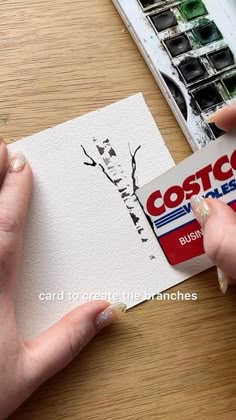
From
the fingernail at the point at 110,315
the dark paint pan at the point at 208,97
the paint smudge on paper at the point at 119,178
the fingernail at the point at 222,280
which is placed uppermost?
the dark paint pan at the point at 208,97

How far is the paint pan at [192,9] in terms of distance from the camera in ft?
2.02

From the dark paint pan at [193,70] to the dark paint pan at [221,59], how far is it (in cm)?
1

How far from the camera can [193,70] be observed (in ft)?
2.01

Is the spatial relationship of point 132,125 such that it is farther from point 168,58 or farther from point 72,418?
point 72,418

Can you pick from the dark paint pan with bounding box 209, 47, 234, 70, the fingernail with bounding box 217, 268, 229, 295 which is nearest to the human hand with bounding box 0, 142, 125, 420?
the fingernail with bounding box 217, 268, 229, 295

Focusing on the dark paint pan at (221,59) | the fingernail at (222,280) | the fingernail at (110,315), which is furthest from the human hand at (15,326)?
the dark paint pan at (221,59)

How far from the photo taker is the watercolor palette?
0.61m

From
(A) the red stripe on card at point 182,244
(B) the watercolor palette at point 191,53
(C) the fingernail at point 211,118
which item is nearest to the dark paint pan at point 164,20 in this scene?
(B) the watercolor palette at point 191,53

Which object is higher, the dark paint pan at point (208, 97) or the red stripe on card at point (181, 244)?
the dark paint pan at point (208, 97)

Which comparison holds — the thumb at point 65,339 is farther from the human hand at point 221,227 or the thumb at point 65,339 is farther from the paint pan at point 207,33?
the paint pan at point 207,33

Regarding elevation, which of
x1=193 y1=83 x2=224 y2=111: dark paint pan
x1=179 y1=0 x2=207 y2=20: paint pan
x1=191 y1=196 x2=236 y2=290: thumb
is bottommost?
x1=191 y1=196 x2=236 y2=290: thumb

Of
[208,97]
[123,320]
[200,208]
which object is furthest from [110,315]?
[208,97]

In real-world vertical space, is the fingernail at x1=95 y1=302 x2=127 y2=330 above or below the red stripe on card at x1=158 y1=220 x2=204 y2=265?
below

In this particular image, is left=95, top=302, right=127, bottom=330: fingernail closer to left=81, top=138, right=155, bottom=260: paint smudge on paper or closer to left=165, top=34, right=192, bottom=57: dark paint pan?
left=81, top=138, right=155, bottom=260: paint smudge on paper
